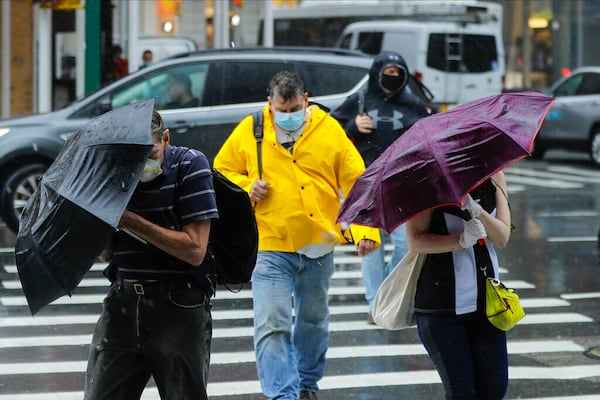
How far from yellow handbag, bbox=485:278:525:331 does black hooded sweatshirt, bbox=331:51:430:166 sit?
401cm

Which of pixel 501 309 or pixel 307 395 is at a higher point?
pixel 501 309

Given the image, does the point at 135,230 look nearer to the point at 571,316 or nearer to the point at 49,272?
the point at 49,272

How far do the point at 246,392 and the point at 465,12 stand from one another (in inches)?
817

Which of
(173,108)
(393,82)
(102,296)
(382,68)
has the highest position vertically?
(382,68)

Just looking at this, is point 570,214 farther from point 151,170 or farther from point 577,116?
point 151,170

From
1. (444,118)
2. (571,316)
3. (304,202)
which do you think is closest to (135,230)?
(444,118)

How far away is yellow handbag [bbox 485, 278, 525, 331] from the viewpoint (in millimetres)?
5051

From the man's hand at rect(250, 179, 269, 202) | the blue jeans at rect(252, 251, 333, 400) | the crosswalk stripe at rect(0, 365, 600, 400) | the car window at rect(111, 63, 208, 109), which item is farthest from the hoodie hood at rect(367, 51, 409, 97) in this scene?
the car window at rect(111, 63, 208, 109)

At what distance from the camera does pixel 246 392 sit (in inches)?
287

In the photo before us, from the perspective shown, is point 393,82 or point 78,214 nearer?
point 78,214

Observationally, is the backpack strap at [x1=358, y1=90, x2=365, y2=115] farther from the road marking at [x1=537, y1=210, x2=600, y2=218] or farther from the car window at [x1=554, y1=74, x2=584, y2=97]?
the car window at [x1=554, y1=74, x2=584, y2=97]

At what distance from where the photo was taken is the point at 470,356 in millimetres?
5113

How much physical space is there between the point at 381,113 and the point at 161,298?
4.76 meters

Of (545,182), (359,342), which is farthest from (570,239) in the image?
(545,182)
